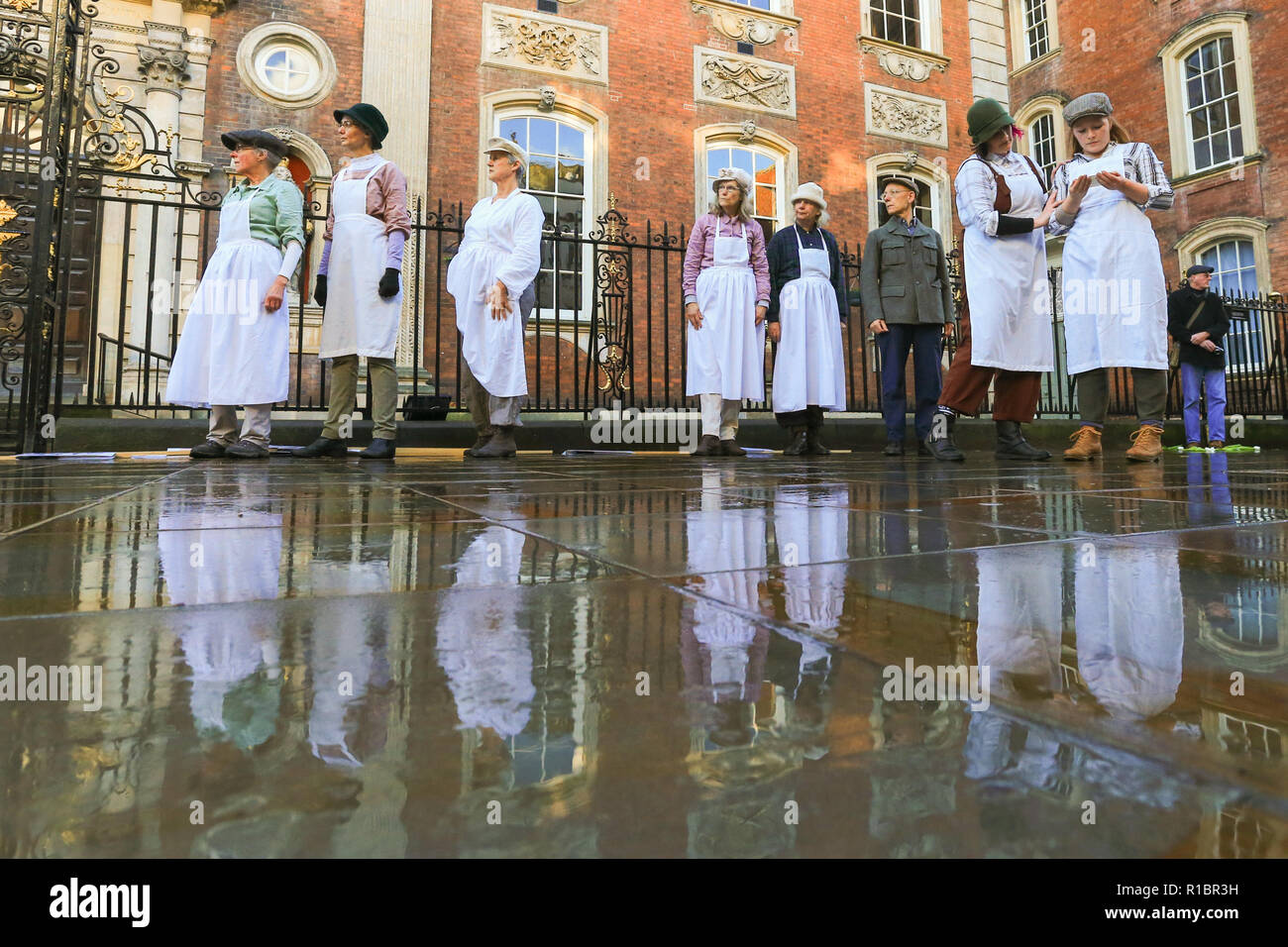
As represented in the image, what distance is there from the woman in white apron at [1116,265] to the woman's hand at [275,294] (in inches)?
183

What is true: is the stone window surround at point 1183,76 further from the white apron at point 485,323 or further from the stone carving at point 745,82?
the white apron at point 485,323

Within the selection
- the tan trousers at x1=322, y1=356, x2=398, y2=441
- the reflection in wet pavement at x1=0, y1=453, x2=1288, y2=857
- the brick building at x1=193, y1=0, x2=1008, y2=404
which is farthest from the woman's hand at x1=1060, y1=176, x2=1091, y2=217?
the brick building at x1=193, y1=0, x2=1008, y2=404

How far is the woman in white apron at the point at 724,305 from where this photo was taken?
5.98m

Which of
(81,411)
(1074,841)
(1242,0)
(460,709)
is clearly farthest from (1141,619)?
(1242,0)

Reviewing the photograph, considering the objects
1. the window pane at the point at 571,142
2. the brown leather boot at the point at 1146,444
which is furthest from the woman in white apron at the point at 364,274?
the window pane at the point at 571,142

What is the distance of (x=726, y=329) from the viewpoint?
6.09 metres

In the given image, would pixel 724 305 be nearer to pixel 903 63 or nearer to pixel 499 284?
pixel 499 284

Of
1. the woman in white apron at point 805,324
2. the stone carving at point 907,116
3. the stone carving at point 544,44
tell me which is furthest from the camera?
the stone carving at point 907,116

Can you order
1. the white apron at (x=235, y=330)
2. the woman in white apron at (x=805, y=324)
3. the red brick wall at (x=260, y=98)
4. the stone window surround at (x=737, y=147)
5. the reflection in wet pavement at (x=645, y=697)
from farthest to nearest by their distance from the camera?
the stone window surround at (x=737, y=147) → the red brick wall at (x=260, y=98) → the woman in white apron at (x=805, y=324) → the white apron at (x=235, y=330) → the reflection in wet pavement at (x=645, y=697)

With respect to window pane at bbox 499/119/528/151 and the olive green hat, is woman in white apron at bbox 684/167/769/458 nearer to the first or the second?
the olive green hat

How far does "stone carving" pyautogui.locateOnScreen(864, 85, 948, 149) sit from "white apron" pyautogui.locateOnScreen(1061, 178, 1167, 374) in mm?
9429

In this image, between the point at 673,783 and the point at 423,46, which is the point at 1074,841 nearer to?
the point at 673,783
